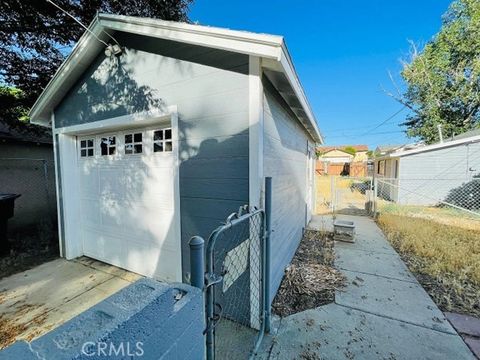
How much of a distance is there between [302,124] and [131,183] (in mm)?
3912

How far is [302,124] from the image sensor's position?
5.29m

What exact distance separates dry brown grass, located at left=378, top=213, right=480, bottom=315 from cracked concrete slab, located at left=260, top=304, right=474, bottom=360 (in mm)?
754

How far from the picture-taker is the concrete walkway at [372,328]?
2.13 metres

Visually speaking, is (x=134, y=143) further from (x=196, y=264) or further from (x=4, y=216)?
(x=4, y=216)

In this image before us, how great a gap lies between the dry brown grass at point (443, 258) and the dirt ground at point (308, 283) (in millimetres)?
1271

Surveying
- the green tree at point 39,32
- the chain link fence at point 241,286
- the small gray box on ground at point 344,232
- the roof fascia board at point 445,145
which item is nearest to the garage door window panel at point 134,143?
the chain link fence at point 241,286

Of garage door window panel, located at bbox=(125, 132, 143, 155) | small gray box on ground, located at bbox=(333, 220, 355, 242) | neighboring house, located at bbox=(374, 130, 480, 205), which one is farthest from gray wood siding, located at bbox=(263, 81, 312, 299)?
neighboring house, located at bbox=(374, 130, 480, 205)

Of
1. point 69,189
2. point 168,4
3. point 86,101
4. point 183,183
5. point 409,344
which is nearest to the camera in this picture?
point 409,344

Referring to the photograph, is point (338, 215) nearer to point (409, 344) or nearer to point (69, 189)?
point (409, 344)

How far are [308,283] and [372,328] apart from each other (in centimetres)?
95

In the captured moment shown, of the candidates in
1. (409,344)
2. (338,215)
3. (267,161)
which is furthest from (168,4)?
(338,215)

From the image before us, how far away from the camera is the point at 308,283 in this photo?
328 cm

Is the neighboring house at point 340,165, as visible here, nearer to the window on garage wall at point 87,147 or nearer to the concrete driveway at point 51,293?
the window on garage wall at point 87,147

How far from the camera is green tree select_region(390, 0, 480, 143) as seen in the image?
1307 centimetres
